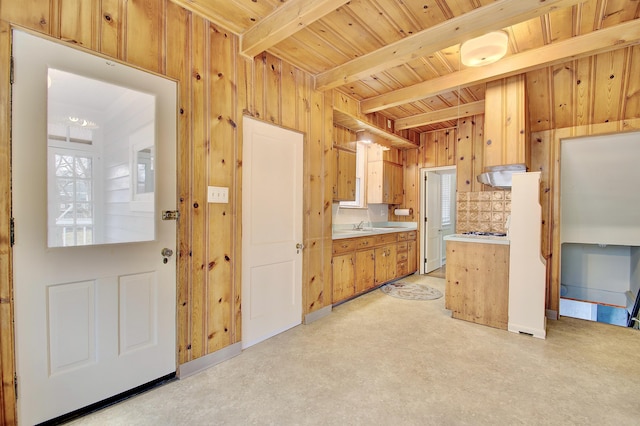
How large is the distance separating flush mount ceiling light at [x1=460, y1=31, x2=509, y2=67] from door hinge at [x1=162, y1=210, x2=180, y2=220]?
2.69m

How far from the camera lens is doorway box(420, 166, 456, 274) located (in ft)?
18.4

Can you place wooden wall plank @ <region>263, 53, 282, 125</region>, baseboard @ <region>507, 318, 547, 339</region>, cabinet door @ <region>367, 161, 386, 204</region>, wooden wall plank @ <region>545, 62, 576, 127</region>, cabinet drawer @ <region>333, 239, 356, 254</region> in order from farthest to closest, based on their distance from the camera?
1. cabinet door @ <region>367, 161, 386, 204</region>
2. cabinet drawer @ <region>333, 239, 356, 254</region>
3. wooden wall plank @ <region>545, 62, 576, 127</region>
4. baseboard @ <region>507, 318, 547, 339</region>
5. wooden wall plank @ <region>263, 53, 282, 125</region>

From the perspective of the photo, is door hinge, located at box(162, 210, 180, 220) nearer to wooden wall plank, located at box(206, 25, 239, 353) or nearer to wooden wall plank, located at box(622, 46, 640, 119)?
wooden wall plank, located at box(206, 25, 239, 353)

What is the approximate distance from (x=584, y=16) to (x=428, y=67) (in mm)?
1249

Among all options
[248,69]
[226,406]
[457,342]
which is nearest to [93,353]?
[226,406]

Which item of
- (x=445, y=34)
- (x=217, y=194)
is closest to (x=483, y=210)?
(x=445, y=34)

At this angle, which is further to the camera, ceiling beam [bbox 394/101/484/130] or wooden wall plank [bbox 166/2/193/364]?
ceiling beam [bbox 394/101/484/130]

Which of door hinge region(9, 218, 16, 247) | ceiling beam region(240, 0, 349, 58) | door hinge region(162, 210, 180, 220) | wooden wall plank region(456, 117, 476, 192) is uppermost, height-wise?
ceiling beam region(240, 0, 349, 58)

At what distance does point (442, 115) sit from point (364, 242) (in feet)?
8.08

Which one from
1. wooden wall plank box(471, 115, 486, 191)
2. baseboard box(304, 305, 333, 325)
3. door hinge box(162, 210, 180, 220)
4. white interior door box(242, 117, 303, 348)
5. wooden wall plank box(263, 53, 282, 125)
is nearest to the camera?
door hinge box(162, 210, 180, 220)

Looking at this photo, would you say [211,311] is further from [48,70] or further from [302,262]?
[48,70]

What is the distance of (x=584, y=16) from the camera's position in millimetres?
2182

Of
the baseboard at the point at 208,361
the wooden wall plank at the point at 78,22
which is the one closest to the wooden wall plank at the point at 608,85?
the wooden wall plank at the point at 78,22

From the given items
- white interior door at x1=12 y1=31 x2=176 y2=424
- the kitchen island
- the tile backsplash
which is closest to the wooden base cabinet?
the tile backsplash
